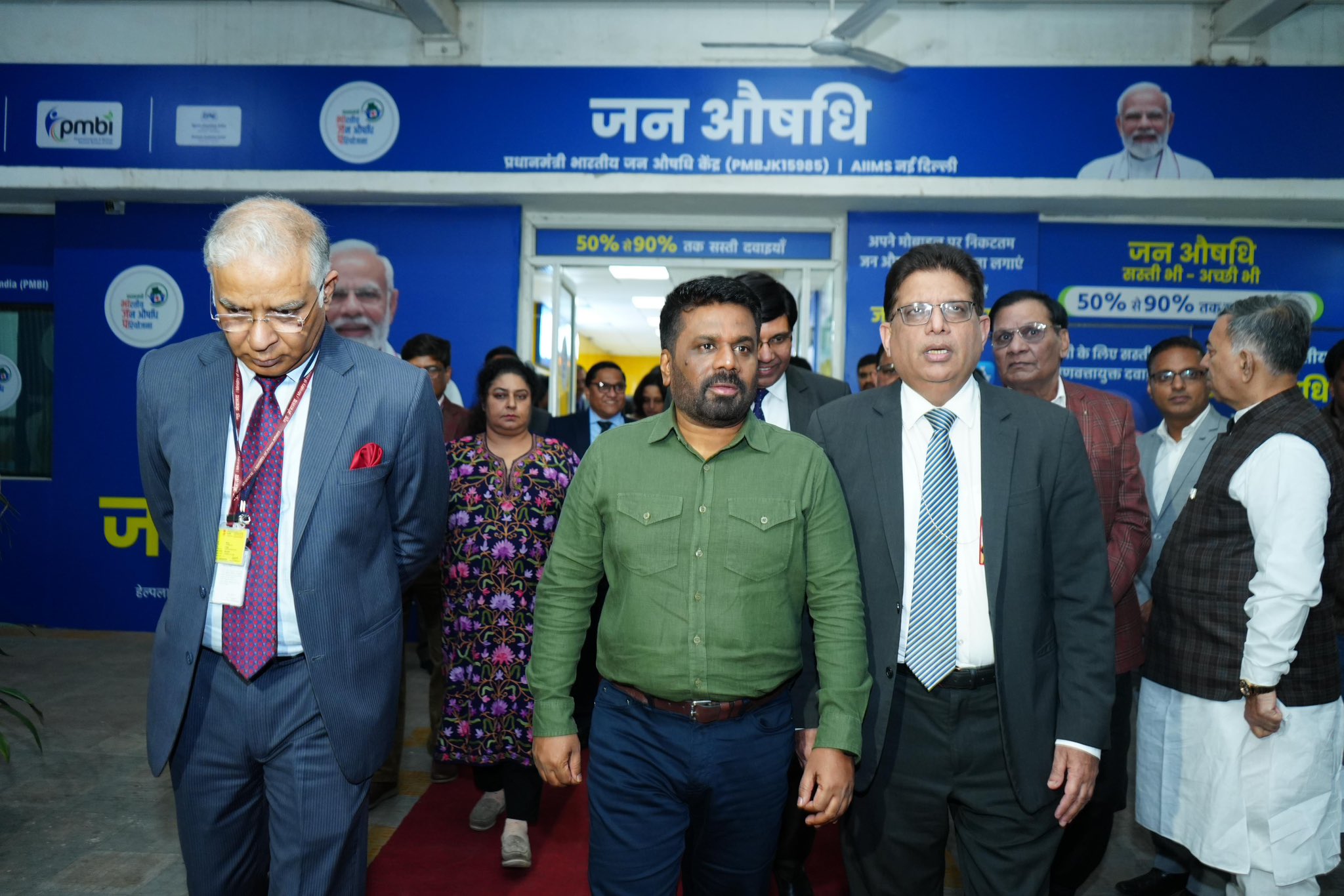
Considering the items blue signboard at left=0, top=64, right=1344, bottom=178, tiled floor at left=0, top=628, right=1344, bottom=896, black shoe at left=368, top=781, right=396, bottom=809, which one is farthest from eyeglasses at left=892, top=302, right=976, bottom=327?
blue signboard at left=0, top=64, right=1344, bottom=178

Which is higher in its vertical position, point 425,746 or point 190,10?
point 190,10

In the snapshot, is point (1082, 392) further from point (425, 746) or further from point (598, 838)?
point (425, 746)

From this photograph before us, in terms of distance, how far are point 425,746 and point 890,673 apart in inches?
129

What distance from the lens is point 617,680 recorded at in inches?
78.1

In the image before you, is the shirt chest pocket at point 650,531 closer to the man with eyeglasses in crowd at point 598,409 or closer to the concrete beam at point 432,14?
the man with eyeglasses in crowd at point 598,409

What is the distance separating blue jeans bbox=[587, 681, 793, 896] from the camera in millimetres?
1901

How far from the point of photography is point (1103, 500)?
2729 mm

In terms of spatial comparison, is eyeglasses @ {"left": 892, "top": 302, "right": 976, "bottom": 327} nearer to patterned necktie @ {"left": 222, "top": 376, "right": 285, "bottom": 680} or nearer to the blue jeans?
the blue jeans

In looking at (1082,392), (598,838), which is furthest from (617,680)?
(1082,392)

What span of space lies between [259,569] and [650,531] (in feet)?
2.60

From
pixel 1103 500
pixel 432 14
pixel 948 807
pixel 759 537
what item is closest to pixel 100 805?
pixel 759 537

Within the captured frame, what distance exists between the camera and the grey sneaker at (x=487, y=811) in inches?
142

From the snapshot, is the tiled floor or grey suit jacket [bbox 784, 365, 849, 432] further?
the tiled floor

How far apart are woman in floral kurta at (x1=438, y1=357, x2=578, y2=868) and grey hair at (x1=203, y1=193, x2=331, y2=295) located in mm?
1598
